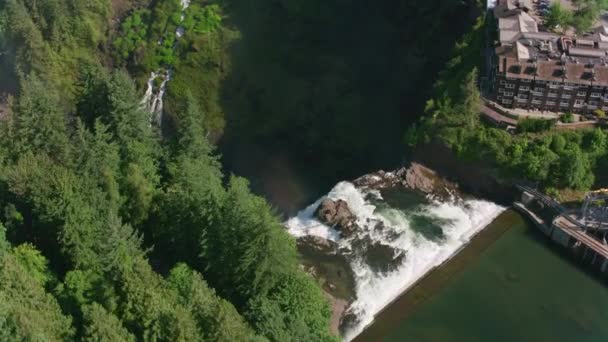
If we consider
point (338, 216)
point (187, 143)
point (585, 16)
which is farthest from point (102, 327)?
point (585, 16)

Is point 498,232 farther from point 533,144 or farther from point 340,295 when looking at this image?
point 340,295

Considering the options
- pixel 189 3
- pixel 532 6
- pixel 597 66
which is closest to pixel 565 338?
pixel 597 66

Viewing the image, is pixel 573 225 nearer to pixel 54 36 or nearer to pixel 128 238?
pixel 128 238

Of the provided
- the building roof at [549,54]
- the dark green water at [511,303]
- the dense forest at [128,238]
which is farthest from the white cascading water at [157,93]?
the dark green water at [511,303]

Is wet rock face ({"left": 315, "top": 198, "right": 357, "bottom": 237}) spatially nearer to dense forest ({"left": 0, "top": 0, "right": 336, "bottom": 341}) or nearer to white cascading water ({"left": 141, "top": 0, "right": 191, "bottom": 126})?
dense forest ({"left": 0, "top": 0, "right": 336, "bottom": 341})

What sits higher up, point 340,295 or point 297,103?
point 297,103

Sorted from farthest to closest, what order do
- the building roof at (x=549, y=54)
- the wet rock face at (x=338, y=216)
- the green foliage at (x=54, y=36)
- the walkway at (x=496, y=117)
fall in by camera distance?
the green foliage at (x=54, y=36) → the walkway at (x=496, y=117) → the building roof at (x=549, y=54) → the wet rock face at (x=338, y=216)

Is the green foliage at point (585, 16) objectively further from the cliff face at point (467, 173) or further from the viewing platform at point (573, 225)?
the viewing platform at point (573, 225)
